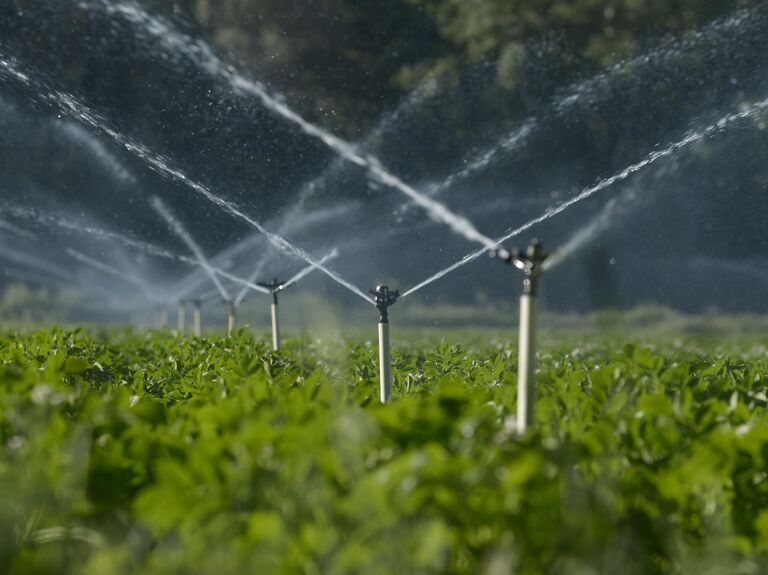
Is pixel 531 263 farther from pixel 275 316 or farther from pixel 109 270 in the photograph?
pixel 109 270

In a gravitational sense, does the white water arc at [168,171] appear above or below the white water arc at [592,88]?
below

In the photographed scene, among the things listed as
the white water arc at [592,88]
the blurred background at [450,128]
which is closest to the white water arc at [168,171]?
the blurred background at [450,128]

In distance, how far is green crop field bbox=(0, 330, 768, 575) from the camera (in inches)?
86.1

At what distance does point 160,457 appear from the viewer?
2760 millimetres

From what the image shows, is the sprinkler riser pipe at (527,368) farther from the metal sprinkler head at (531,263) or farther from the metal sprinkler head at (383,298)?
the metal sprinkler head at (383,298)

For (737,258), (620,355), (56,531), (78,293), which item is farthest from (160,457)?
(78,293)

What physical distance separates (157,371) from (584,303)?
2914cm

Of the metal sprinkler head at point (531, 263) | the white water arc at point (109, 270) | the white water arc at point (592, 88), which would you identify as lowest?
the white water arc at point (109, 270)

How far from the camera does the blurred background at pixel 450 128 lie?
1291 inches

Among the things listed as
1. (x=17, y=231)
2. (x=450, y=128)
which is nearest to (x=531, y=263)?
(x=450, y=128)

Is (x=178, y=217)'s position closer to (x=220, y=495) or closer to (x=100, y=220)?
(x=100, y=220)

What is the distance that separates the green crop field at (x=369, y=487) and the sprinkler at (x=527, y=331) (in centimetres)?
15

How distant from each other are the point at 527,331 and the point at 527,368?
118 mm

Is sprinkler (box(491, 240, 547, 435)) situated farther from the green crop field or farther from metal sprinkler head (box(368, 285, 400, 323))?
metal sprinkler head (box(368, 285, 400, 323))
